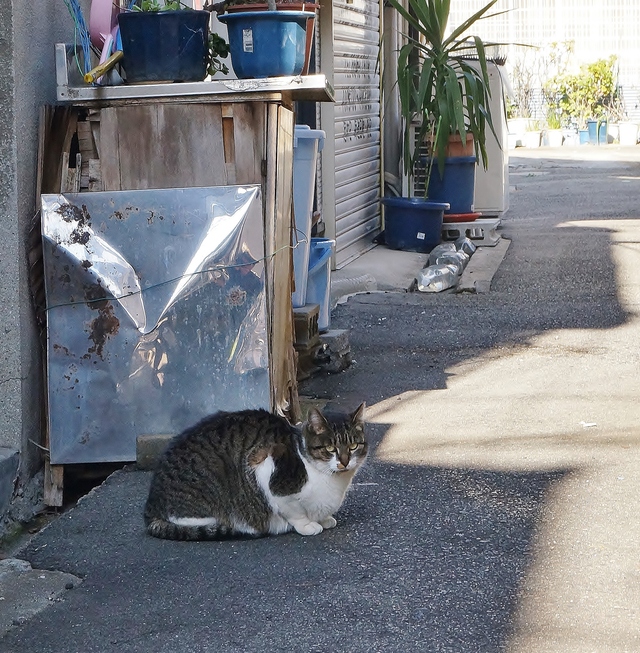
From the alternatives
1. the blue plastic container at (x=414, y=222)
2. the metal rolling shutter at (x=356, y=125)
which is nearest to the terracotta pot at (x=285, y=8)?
the metal rolling shutter at (x=356, y=125)

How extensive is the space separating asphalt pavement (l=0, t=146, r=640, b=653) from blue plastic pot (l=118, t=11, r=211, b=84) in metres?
1.74

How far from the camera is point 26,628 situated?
296cm

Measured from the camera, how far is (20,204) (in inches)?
166

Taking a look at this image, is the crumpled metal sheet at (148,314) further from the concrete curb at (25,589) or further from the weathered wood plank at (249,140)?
the concrete curb at (25,589)

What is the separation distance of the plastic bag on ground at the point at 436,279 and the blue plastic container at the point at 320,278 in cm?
237

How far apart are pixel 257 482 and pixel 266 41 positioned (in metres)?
1.96

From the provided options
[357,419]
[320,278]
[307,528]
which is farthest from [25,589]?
[320,278]

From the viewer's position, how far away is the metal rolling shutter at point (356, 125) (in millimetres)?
9734

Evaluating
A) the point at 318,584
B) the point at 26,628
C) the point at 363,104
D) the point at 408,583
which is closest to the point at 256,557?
the point at 318,584

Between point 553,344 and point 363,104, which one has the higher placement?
point 363,104

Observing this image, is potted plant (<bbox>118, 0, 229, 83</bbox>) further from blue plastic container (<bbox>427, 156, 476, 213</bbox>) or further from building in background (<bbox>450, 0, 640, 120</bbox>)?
building in background (<bbox>450, 0, 640, 120</bbox>)

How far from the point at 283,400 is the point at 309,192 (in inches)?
65.1

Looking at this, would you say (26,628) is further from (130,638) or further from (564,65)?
(564,65)

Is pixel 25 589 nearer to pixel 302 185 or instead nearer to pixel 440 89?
pixel 302 185
